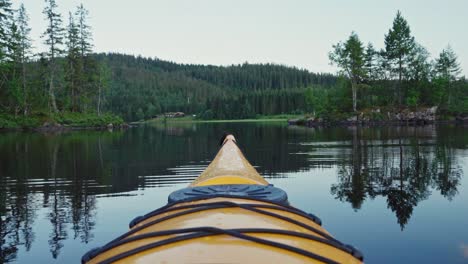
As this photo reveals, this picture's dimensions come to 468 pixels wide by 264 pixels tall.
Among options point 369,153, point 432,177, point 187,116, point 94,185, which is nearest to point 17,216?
point 94,185

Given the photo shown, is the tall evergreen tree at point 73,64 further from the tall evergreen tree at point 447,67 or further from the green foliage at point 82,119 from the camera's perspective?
the tall evergreen tree at point 447,67

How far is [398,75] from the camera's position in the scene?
5575cm

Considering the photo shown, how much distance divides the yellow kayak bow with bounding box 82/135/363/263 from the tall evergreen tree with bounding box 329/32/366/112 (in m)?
54.2

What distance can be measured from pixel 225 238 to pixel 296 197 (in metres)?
7.38

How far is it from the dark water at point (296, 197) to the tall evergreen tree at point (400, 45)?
41.5m

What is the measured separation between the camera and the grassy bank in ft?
157

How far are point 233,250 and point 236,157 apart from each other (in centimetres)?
595

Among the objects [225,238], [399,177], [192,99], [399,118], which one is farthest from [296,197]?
[192,99]

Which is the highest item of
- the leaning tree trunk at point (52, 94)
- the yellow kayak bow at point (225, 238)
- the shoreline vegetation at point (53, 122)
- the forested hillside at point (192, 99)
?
the forested hillside at point (192, 99)

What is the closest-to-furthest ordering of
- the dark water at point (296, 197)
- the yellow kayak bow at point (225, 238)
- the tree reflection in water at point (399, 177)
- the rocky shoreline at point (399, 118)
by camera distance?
the yellow kayak bow at point (225, 238)
the dark water at point (296, 197)
the tree reflection in water at point (399, 177)
the rocky shoreline at point (399, 118)

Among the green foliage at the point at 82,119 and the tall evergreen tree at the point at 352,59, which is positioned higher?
the tall evergreen tree at the point at 352,59

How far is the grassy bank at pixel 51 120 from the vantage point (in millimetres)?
47812

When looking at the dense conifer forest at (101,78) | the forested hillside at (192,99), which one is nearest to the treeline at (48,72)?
the dense conifer forest at (101,78)

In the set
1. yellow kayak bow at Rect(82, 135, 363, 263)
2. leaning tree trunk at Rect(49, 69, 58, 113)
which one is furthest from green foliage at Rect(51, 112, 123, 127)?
yellow kayak bow at Rect(82, 135, 363, 263)
